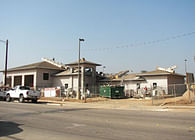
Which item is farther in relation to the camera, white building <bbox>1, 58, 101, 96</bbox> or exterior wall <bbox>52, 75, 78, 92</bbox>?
white building <bbox>1, 58, 101, 96</bbox>

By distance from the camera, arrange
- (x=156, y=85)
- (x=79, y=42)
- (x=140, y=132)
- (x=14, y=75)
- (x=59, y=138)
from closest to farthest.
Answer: (x=59, y=138)
(x=140, y=132)
(x=79, y=42)
(x=156, y=85)
(x=14, y=75)

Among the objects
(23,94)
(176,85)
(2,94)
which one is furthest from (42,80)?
(176,85)

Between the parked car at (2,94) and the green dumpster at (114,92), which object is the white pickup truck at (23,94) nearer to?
the parked car at (2,94)

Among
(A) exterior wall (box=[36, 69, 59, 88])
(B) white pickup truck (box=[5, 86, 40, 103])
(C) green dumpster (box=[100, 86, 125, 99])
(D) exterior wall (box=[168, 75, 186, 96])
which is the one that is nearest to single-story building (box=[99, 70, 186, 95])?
(D) exterior wall (box=[168, 75, 186, 96])

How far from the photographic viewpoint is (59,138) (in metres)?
7.23

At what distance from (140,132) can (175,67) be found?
3275cm

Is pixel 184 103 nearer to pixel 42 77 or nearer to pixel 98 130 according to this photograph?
pixel 98 130

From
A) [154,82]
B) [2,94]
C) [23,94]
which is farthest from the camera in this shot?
[154,82]

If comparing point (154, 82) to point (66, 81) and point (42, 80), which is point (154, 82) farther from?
point (42, 80)

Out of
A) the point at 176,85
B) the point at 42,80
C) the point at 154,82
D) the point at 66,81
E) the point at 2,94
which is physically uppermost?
the point at 42,80

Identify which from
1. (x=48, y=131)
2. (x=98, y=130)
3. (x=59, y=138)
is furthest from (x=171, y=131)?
(x=48, y=131)

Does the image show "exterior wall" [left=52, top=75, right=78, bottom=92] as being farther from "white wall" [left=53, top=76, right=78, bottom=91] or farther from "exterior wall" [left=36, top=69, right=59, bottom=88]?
"exterior wall" [left=36, top=69, right=59, bottom=88]

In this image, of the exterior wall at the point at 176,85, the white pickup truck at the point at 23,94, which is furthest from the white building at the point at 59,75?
the white pickup truck at the point at 23,94

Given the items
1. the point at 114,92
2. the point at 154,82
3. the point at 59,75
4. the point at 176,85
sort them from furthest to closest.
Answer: the point at 59,75
the point at 154,82
the point at 176,85
the point at 114,92
